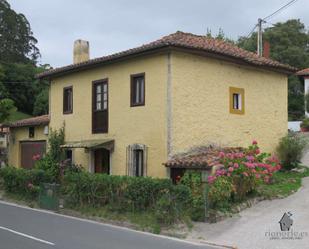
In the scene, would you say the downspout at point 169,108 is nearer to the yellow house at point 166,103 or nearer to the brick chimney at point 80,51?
the yellow house at point 166,103

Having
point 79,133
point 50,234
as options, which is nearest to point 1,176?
point 79,133

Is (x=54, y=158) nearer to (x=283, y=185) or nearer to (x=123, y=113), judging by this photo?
(x=123, y=113)

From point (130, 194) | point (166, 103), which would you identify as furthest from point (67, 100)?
point (130, 194)

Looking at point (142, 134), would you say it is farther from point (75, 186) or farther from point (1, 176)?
point (1, 176)

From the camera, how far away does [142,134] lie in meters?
19.2

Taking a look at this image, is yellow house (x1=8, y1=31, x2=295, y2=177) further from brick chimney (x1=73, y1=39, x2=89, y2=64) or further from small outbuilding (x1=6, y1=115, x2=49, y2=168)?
small outbuilding (x1=6, y1=115, x2=49, y2=168)

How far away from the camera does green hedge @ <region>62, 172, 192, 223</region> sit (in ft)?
47.8

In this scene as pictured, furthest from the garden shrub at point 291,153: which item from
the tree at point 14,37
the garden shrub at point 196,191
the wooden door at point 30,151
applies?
the tree at point 14,37

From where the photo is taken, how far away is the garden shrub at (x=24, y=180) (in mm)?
20531

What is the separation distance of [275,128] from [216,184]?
307 inches

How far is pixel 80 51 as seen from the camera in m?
26.5

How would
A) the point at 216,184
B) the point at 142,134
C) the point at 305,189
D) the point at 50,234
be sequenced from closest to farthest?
the point at 50,234, the point at 216,184, the point at 305,189, the point at 142,134

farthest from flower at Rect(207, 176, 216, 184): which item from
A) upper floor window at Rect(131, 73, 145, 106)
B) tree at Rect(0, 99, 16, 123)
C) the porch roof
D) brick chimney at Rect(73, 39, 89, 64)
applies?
tree at Rect(0, 99, 16, 123)

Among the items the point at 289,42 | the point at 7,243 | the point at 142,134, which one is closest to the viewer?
the point at 7,243
